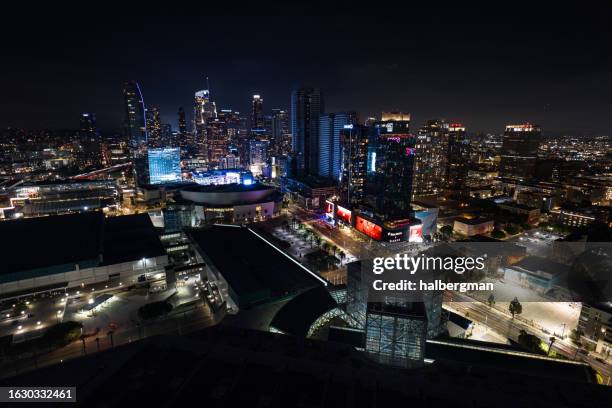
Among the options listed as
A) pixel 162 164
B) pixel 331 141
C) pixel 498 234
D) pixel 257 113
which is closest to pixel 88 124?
pixel 257 113

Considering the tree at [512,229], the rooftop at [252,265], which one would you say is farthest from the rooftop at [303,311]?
the tree at [512,229]

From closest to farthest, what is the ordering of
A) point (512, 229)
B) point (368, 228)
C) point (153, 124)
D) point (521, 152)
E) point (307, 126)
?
point (368, 228) < point (512, 229) < point (521, 152) < point (307, 126) < point (153, 124)

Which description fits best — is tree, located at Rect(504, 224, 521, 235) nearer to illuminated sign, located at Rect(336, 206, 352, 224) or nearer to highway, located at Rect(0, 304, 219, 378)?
illuminated sign, located at Rect(336, 206, 352, 224)

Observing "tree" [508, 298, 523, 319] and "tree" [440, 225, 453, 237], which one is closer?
"tree" [508, 298, 523, 319]

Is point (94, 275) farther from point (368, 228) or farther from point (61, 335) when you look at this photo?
point (368, 228)

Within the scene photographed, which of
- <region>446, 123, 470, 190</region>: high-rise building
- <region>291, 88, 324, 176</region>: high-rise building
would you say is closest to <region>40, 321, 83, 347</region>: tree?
<region>291, 88, 324, 176</region>: high-rise building

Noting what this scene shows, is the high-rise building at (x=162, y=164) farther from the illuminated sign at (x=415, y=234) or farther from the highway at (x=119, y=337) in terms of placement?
the highway at (x=119, y=337)

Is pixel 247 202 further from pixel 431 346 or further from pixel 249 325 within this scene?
pixel 431 346

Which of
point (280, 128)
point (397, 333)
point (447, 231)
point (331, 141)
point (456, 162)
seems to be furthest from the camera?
point (280, 128)

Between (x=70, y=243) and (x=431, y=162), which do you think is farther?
(x=431, y=162)
